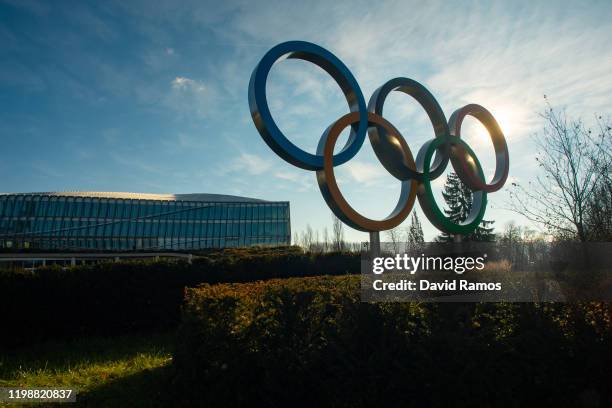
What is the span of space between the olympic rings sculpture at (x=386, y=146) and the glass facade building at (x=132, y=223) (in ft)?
165

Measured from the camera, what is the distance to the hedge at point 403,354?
11.0ft

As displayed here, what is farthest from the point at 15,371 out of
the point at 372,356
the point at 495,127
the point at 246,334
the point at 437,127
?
the point at 495,127

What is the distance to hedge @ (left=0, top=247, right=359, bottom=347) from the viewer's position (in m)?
9.41

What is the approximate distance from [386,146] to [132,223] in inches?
2130

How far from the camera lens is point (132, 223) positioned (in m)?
56.0

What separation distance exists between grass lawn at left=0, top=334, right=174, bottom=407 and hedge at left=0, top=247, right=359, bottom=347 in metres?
0.43

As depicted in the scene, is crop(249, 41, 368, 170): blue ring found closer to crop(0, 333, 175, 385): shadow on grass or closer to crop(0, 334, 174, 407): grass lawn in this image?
crop(0, 334, 174, 407): grass lawn

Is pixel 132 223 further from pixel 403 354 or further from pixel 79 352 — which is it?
pixel 403 354

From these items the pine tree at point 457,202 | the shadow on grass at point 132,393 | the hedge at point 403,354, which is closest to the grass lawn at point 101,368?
the shadow on grass at point 132,393

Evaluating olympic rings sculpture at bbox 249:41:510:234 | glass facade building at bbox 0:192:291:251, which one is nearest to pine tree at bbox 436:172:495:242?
olympic rings sculpture at bbox 249:41:510:234

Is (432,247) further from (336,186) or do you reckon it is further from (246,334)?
(246,334)

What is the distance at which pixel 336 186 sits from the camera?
7.15 m

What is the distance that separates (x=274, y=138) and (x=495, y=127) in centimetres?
616

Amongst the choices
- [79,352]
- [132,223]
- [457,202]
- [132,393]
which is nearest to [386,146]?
[132,393]
